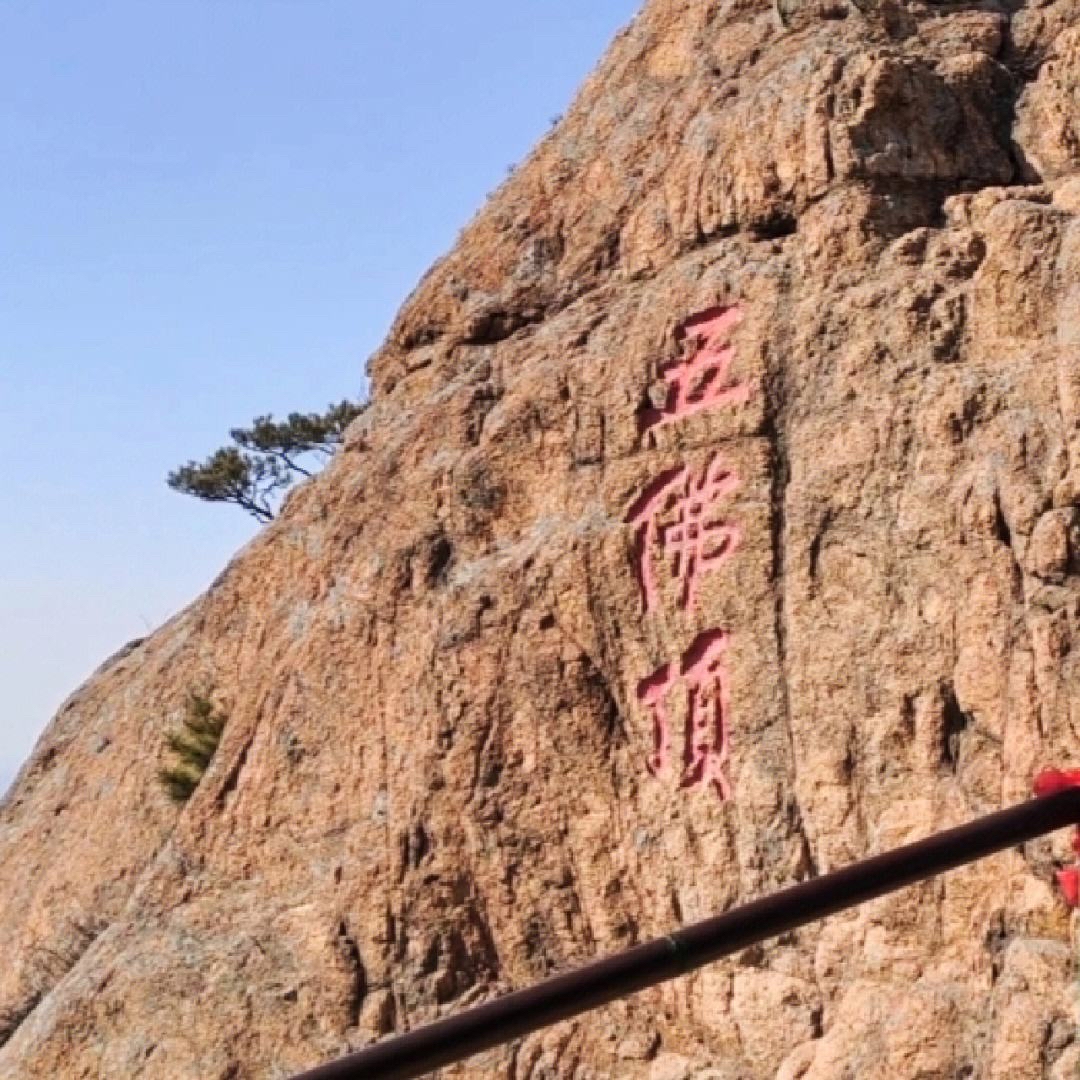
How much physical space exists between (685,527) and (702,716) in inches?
34.0

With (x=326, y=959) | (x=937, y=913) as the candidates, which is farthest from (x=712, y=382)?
(x=326, y=959)

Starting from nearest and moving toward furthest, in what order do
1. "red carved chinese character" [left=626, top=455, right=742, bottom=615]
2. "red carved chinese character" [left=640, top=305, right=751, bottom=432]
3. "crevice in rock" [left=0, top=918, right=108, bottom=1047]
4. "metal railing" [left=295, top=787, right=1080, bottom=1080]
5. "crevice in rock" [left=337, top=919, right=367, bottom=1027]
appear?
"metal railing" [left=295, top=787, right=1080, bottom=1080]
"red carved chinese character" [left=626, top=455, right=742, bottom=615]
"red carved chinese character" [left=640, top=305, right=751, bottom=432]
"crevice in rock" [left=337, top=919, right=367, bottom=1027]
"crevice in rock" [left=0, top=918, right=108, bottom=1047]

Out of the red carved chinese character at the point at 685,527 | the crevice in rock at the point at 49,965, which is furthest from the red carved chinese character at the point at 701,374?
the crevice in rock at the point at 49,965

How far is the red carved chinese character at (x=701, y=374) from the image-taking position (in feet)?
28.2

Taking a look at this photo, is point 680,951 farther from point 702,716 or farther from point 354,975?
point 354,975

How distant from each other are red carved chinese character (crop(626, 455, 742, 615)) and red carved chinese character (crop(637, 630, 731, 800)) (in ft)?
0.76

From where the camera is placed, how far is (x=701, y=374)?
868 cm

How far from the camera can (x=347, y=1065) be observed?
2787mm

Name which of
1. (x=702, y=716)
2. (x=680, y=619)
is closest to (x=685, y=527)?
(x=680, y=619)

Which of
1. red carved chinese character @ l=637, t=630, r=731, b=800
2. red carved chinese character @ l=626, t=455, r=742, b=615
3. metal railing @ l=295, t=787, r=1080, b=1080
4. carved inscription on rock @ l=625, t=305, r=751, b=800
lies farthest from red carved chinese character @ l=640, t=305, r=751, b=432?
metal railing @ l=295, t=787, r=1080, b=1080

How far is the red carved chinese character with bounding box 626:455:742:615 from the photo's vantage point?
842cm

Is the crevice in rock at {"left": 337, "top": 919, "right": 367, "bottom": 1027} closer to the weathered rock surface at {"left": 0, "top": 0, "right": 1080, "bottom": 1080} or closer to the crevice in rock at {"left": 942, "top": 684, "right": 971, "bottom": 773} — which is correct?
the weathered rock surface at {"left": 0, "top": 0, "right": 1080, "bottom": 1080}

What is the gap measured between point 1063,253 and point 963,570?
142 cm

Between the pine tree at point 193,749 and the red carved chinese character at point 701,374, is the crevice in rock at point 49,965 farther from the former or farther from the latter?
the red carved chinese character at point 701,374
